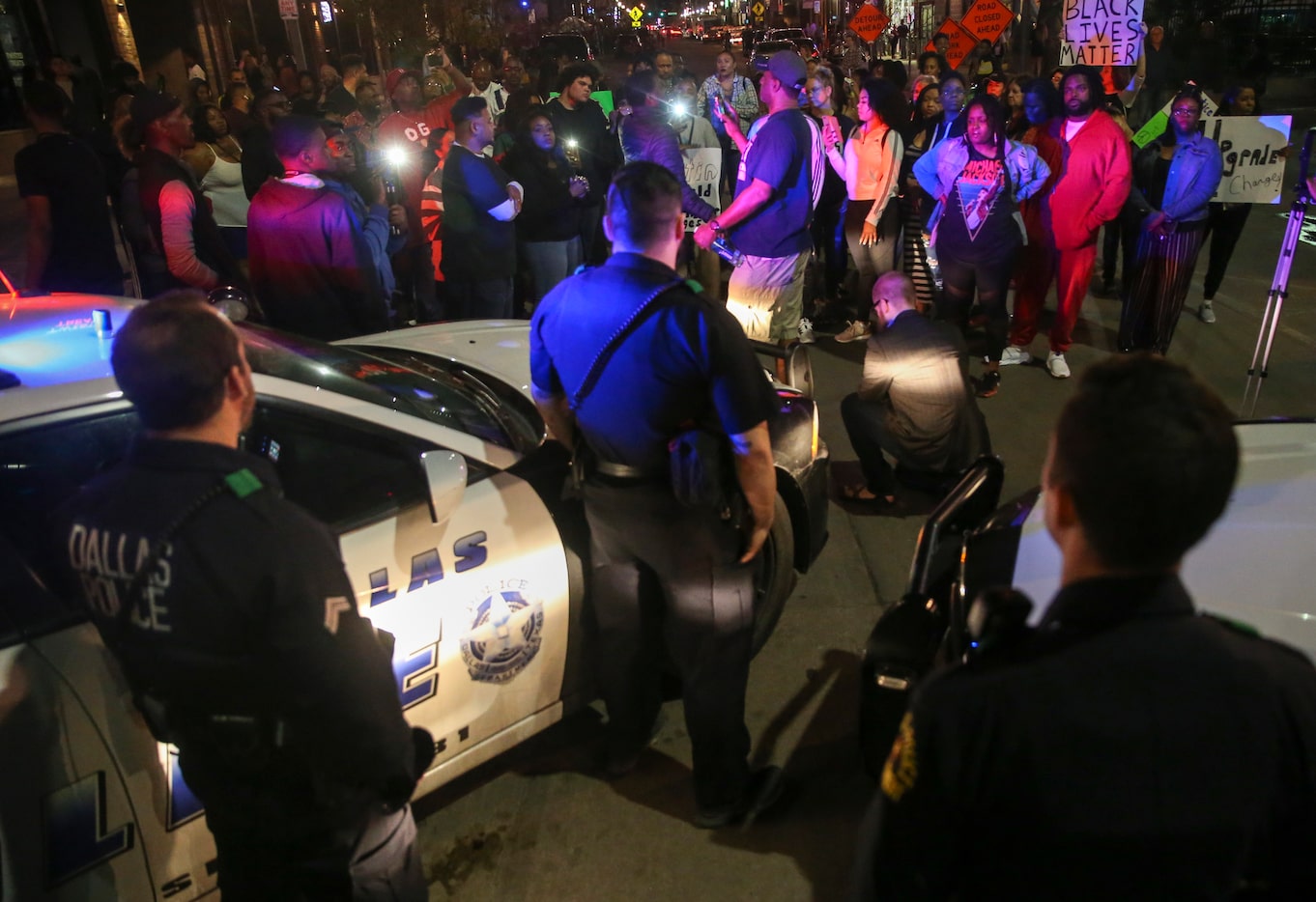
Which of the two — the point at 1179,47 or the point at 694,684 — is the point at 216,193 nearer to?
the point at 694,684

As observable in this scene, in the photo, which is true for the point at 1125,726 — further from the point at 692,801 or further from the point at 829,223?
the point at 829,223

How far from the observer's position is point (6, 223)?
11.5 m

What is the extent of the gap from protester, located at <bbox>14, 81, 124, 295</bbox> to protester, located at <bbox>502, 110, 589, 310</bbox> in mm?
2416

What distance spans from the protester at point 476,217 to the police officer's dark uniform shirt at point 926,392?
2526 mm

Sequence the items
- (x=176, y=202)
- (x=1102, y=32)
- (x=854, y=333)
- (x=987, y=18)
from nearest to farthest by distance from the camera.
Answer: (x=176, y=202)
(x=1102, y=32)
(x=854, y=333)
(x=987, y=18)

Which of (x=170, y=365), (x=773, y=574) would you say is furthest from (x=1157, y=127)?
(x=170, y=365)

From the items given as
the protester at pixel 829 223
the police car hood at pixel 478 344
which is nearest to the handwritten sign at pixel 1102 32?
the protester at pixel 829 223

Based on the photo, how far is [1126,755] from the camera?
3.30ft

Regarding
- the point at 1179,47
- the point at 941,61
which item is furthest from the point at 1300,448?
the point at 1179,47

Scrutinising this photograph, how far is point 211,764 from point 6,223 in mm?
12689

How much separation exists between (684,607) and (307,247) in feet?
8.80

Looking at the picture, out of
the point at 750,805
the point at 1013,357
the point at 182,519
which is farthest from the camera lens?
the point at 1013,357

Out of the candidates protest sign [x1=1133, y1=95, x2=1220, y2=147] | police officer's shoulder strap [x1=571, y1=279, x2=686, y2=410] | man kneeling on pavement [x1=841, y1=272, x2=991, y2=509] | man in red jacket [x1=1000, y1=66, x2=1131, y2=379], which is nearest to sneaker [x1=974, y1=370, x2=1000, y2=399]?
man in red jacket [x1=1000, y1=66, x2=1131, y2=379]

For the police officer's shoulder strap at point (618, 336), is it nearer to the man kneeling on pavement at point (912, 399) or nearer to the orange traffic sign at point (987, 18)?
the man kneeling on pavement at point (912, 399)
